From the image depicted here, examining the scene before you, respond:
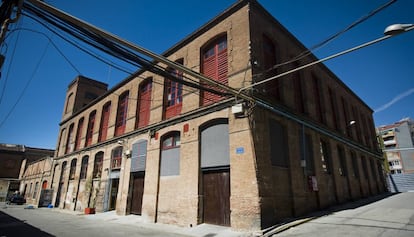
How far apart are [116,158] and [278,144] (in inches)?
496

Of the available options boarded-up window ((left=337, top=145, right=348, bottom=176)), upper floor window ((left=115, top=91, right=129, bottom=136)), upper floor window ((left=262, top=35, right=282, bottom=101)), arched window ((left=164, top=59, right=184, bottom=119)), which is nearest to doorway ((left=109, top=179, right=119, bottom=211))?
upper floor window ((left=115, top=91, right=129, bottom=136))

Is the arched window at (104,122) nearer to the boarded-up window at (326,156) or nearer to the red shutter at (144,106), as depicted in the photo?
the red shutter at (144,106)

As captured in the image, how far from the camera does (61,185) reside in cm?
2430

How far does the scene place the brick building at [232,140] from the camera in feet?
29.5

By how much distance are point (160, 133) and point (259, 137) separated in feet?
21.6

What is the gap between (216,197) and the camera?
379 inches

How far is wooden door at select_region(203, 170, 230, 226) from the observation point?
30.2 ft

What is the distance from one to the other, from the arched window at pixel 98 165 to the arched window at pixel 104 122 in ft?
4.57

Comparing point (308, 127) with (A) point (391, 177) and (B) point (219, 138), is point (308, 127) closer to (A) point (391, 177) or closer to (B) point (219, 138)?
(B) point (219, 138)

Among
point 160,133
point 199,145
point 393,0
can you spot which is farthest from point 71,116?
point 393,0

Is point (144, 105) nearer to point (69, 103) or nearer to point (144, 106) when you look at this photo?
point (144, 106)

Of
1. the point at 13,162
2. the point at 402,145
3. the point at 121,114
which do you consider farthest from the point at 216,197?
the point at 402,145

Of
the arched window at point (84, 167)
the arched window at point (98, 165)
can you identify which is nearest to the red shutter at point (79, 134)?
the arched window at point (84, 167)

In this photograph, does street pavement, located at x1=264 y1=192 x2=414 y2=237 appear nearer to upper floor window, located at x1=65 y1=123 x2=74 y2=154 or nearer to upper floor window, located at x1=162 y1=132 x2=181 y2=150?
upper floor window, located at x1=162 y1=132 x2=181 y2=150
